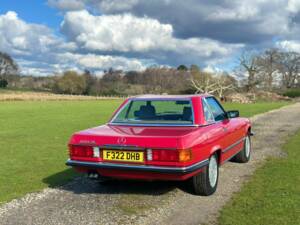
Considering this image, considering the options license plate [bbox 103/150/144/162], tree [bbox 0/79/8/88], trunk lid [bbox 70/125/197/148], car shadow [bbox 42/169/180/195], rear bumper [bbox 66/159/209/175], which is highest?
tree [bbox 0/79/8/88]

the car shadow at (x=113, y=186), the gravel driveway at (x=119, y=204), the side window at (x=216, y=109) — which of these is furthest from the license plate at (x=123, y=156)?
the side window at (x=216, y=109)

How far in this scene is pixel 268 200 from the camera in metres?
6.04

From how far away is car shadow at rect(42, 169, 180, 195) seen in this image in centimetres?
679

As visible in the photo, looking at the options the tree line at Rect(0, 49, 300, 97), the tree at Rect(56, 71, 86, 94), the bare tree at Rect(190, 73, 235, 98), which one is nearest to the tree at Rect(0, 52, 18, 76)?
the tree line at Rect(0, 49, 300, 97)

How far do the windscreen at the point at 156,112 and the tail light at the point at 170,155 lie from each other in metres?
1.12

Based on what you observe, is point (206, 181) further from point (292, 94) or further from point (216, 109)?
point (292, 94)

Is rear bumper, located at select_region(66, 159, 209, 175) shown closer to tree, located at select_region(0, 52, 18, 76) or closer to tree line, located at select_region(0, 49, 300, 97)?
tree line, located at select_region(0, 49, 300, 97)

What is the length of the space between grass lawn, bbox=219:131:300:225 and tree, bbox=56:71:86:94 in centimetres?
10032

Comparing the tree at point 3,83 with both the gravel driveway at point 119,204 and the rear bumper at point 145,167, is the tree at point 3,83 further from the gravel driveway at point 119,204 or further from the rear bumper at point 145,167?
the rear bumper at point 145,167

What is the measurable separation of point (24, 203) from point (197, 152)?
8.98ft

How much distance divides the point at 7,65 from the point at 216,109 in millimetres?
115735

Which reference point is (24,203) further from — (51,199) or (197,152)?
(197,152)

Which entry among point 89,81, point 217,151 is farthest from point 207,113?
point 89,81

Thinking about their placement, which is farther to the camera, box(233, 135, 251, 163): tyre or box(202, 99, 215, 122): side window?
box(233, 135, 251, 163): tyre
